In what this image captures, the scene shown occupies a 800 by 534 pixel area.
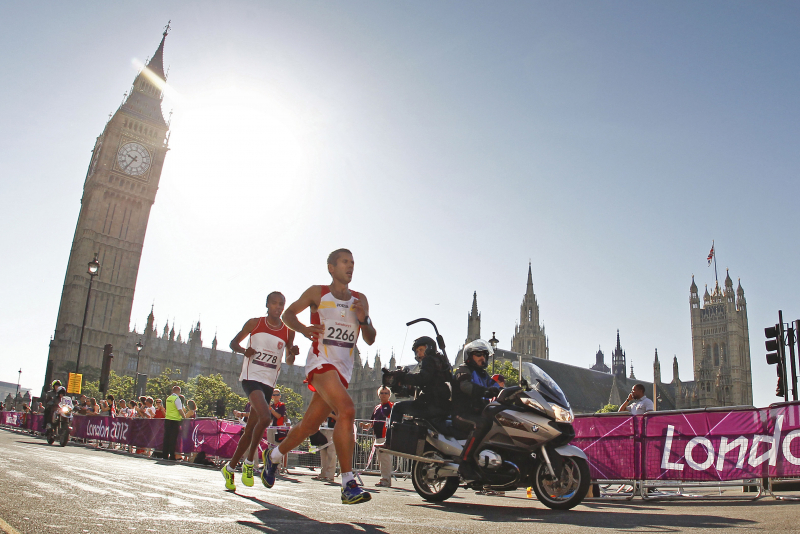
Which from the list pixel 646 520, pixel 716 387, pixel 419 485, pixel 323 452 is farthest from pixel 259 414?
pixel 716 387

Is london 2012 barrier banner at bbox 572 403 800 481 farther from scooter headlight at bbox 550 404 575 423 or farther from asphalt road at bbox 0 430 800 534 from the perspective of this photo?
scooter headlight at bbox 550 404 575 423

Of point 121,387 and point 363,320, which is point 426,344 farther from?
point 121,387

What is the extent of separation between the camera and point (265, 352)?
244 inches

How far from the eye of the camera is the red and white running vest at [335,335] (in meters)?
4.62

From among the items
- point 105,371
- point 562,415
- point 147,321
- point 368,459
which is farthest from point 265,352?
point 147,321

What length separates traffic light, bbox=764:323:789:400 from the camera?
15984 millimetres

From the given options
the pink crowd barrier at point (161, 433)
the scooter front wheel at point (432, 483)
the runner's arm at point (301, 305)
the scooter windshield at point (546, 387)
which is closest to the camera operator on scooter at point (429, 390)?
the scooter front wheel at point (432, 483)

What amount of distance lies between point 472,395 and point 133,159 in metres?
91.5

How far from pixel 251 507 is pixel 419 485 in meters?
2.38

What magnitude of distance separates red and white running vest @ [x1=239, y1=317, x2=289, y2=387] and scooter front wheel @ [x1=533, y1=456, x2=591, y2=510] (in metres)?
2.78

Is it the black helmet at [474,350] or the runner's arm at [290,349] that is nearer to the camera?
the runner's arm at [290,349]

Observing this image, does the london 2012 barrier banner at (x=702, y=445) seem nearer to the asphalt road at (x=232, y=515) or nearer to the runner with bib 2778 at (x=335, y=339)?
the asphalt road at (x=232, y=515)

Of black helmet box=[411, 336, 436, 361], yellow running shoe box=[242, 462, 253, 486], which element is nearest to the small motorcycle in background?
yellow running shoe box=[242, 462, 253, 486]

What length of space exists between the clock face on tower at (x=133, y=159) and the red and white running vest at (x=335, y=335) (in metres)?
90.5
